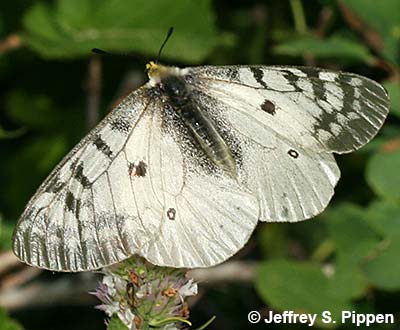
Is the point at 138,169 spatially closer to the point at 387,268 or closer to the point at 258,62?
the point at 387,268

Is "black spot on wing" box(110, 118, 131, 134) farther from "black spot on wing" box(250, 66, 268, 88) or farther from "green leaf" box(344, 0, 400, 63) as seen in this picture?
"green leaf" box(344, 0, 400, 63)

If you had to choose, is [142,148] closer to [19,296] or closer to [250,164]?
[250,164]

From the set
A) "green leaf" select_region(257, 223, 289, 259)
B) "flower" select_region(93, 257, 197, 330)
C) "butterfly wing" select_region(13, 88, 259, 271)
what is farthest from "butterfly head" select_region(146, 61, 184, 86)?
"green leaf" select_region(257, 223, 289, 259)

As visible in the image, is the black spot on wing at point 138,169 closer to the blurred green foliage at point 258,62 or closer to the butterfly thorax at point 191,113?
the butterfly thorax at point 191,113

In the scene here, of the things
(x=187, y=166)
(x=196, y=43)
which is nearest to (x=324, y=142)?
(x=187, y=166)

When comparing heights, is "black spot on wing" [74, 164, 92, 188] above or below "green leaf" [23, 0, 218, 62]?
below

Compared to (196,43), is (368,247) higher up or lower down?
lower down
